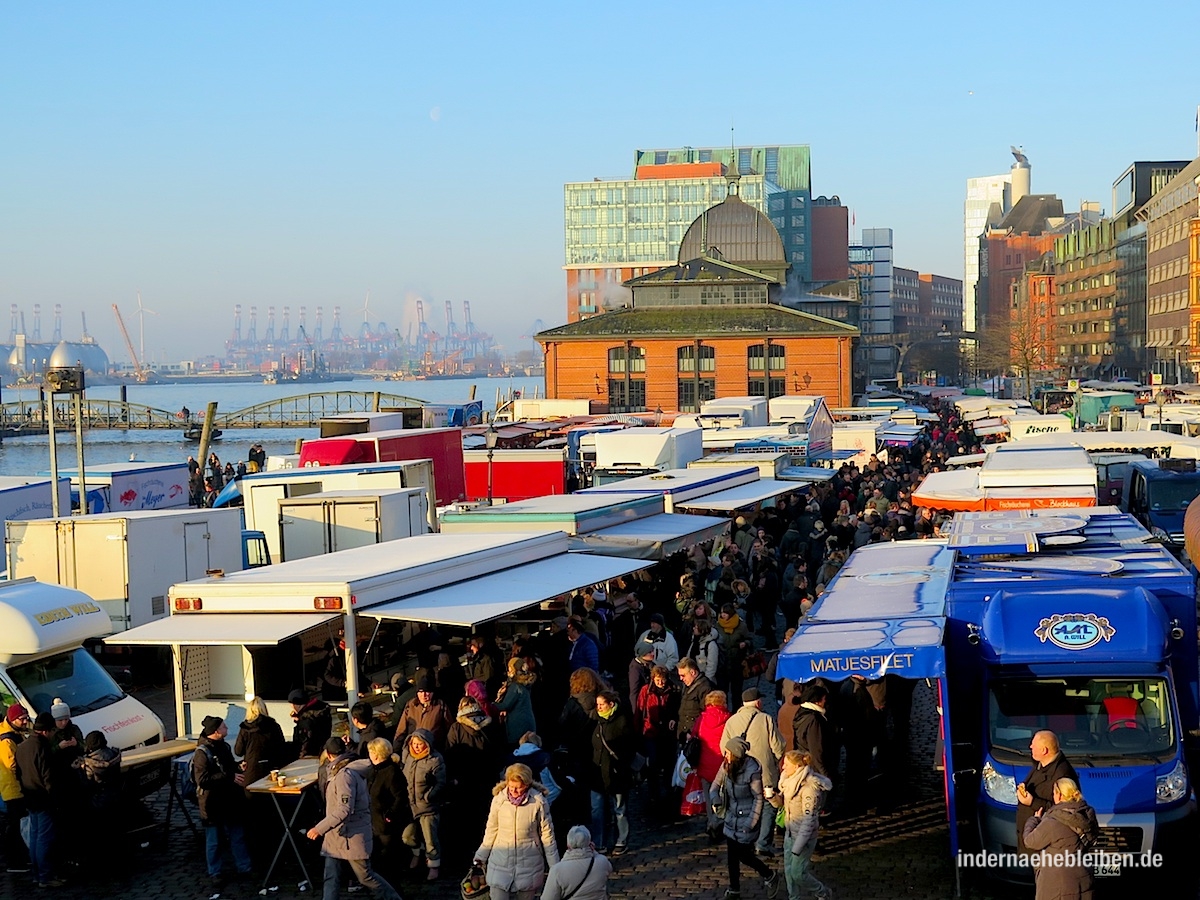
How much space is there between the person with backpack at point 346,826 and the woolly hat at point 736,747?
2601 millimetres

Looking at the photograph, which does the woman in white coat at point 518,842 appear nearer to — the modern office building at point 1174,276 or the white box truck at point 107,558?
the white box truck at point 107,558

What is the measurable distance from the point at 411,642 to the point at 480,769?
5.49 m

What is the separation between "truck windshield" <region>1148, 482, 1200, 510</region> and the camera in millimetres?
27266

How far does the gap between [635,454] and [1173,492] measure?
11403 mm

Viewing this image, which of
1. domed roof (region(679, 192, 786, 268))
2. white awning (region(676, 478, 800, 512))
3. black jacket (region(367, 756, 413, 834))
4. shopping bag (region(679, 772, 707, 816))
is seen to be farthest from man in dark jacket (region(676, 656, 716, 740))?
domed roof (region(679, 192, 786, 268))

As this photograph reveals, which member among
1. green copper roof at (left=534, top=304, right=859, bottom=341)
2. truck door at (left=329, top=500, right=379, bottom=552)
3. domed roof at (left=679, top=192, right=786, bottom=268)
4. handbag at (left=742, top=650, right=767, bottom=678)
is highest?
domed roof at (left=679, top=192, right=786, bottom=268)

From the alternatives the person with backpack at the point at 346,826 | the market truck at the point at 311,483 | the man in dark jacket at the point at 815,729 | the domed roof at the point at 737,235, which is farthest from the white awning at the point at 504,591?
the domed roof at the point at 737,235

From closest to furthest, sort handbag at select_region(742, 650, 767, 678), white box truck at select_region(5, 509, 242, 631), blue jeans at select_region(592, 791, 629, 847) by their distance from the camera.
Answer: blue jeans at select_region(592, 791, 629, 847) → handbag at select_region(742, 650, 767, 678) → white box truck at select_region(5, 509, 242, 631)

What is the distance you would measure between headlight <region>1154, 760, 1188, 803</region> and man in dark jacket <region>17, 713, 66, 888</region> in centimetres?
828

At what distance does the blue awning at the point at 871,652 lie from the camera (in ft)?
34.3

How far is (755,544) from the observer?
23609mm

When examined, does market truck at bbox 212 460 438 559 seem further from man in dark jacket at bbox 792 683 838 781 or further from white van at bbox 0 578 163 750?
man in dark jacket at bbox 792 683 838 781

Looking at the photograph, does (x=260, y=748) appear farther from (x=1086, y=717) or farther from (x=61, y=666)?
(x=1086, y=717)

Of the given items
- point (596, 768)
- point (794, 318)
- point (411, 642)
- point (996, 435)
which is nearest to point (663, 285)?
point (794, 318)
